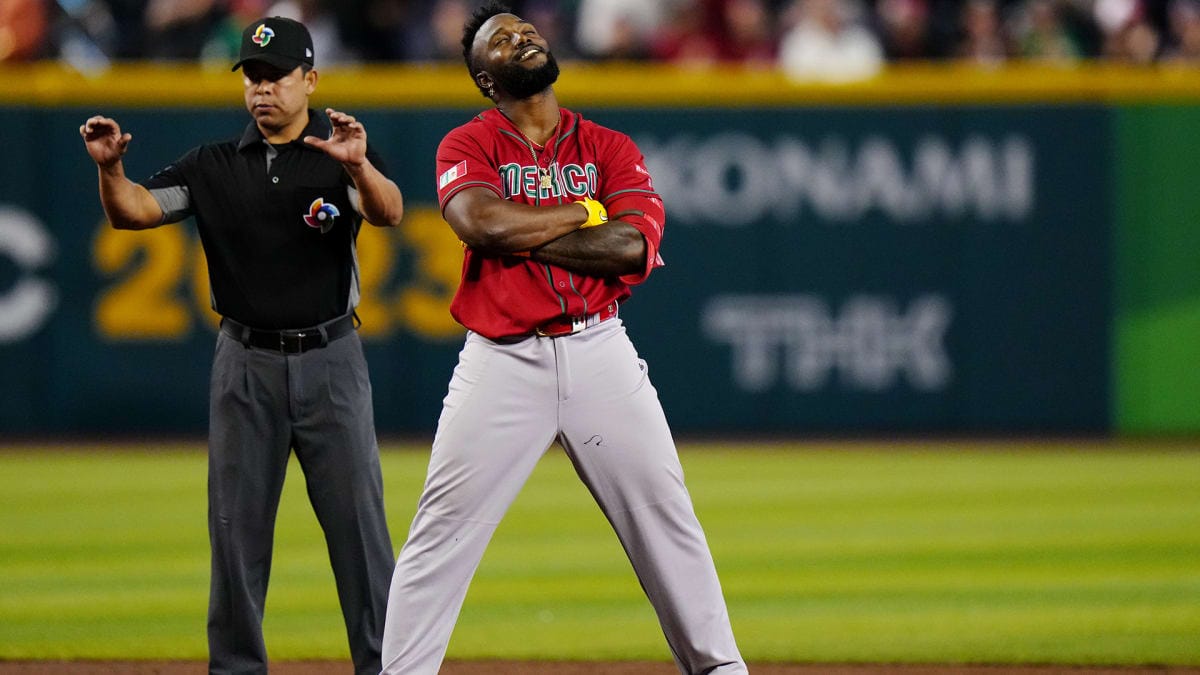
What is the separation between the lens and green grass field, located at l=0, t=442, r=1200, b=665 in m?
6.45

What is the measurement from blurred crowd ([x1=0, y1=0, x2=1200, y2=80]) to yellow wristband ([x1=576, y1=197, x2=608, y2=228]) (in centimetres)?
871

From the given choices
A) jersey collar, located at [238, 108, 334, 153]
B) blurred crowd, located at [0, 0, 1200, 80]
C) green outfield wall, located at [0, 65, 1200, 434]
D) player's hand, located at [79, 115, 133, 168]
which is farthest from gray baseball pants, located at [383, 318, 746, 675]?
blurred crowd, located at [0, 0, 1200, 80]

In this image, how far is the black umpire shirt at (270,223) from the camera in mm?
4953

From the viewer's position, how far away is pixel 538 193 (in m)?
4.39

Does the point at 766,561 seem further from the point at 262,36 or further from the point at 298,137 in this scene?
the point at 262,36

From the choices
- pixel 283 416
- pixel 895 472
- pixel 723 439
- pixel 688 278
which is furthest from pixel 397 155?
pixel 283 416

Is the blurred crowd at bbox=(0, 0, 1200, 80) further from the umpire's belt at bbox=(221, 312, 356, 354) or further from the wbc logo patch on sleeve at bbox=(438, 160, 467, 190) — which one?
the wbc logo patch on sleeve at bbox=(438, 160, 467, 190)

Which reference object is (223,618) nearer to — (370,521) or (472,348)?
(370,521)

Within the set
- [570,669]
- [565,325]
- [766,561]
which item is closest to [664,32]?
[766,561]

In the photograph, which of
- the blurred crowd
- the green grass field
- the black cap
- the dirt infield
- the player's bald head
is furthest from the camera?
the blurred crowd

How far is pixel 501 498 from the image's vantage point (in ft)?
14.4

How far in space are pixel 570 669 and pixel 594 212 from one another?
222cm

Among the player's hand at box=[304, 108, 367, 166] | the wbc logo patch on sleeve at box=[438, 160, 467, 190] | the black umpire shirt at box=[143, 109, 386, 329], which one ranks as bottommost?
the black umpire shirt at box=[143, 109, 386, 329]

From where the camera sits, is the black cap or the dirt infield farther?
the dirt infield
